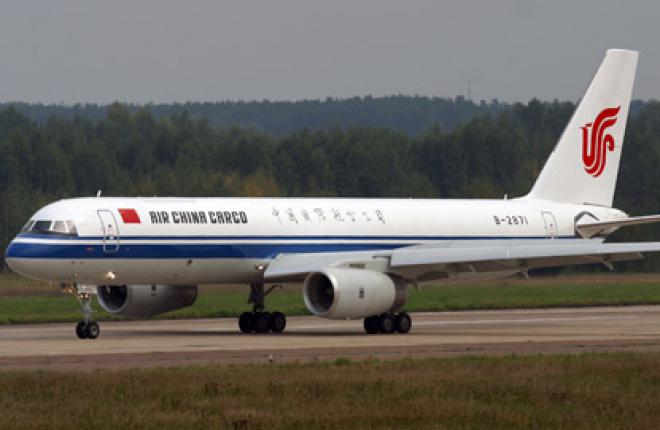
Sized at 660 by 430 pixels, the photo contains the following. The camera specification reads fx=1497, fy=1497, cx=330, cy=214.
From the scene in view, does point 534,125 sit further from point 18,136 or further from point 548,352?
point 548,352

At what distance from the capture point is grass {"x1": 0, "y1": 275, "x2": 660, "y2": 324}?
50.8 metres

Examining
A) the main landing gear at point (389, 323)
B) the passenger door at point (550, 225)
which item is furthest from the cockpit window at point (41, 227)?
the passenger door at point (550, 225)

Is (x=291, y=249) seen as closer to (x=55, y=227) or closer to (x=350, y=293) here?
(x=350, y=293)

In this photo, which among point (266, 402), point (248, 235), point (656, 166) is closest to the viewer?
point (266, 402)

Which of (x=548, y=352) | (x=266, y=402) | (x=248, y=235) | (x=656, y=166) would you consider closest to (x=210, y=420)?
(x=266, y=402)

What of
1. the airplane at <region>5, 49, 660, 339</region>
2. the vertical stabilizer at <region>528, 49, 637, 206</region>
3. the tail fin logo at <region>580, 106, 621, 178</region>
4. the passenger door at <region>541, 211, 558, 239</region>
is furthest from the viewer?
the tail fin logo at <region>580, 106, 621, 178</region>

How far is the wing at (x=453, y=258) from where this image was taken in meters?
39.3

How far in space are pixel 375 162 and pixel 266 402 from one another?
8801cm

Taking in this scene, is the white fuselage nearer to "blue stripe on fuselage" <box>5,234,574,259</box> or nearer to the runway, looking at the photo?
"blue stripe on fuselage" <box>5,234,574,259</box>

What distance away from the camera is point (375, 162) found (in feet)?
356

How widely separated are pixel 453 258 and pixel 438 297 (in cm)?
1723

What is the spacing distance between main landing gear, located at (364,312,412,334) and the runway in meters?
0.45

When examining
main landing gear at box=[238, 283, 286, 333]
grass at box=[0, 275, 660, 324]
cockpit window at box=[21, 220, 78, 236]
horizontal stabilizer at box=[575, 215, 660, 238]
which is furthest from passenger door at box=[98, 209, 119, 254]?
horizontal stabilizer at box=[575, 215, 660, 238]

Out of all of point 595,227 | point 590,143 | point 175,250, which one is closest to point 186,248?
point 175,250
